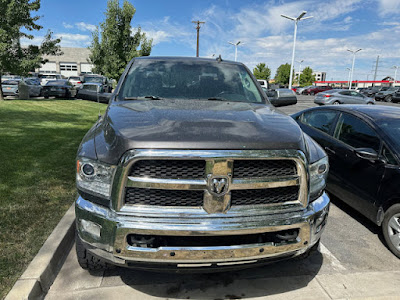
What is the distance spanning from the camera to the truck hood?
211 centimetres

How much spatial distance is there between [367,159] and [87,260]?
3334 millimetres

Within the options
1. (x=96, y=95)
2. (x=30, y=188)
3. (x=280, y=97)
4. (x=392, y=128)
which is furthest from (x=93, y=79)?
(x=392, y=128)

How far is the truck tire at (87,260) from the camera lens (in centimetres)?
263

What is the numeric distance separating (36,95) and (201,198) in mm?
23175

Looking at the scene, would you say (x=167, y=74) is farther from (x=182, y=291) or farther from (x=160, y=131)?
(x=182, y=291)

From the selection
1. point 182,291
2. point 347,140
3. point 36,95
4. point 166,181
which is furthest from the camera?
point 36,95

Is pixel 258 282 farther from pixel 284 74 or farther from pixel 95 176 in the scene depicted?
pixel 284 74

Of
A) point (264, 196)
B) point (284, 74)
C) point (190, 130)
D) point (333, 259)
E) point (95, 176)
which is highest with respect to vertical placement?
point (284, 74)

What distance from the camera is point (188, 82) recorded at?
11.8 feet

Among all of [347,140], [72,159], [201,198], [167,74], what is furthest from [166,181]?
[72,159]

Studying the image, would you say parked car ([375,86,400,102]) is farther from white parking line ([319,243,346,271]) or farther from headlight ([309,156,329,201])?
headlight ([309,156,329,201])

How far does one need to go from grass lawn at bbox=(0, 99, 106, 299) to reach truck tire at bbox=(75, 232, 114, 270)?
539 millimetres

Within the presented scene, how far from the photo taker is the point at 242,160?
2.16 metres

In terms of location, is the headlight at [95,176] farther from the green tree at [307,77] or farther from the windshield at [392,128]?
the green tree at [307,77]
